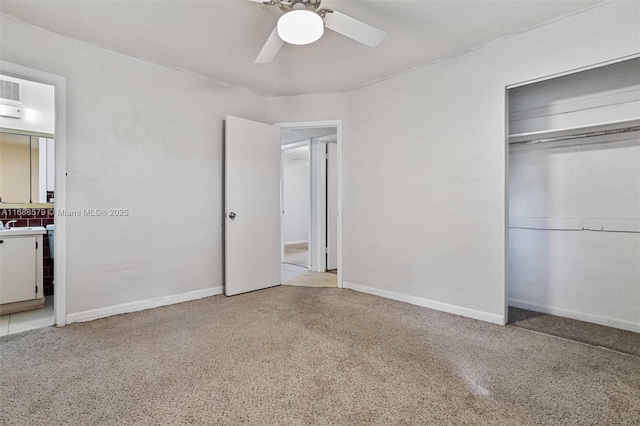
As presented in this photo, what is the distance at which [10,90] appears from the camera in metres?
3.18

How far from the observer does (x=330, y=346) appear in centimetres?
221

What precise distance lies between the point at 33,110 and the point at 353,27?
3.63 metres

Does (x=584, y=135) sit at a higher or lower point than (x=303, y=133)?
lower

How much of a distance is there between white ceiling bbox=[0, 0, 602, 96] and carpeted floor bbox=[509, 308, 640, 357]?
237 cm

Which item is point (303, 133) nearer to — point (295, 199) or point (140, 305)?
point (140, 305)


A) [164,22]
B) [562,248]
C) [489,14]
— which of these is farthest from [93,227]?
[562,248]

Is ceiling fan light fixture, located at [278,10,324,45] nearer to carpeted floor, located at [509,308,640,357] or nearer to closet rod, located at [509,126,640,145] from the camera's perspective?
closet rod, located at [509,126,640,145]

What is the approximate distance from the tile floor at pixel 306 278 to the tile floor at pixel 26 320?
239cm

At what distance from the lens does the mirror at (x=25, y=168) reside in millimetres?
3467

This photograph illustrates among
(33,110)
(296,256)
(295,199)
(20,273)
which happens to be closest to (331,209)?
(296,256)

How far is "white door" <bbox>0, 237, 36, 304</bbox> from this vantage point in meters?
2.91

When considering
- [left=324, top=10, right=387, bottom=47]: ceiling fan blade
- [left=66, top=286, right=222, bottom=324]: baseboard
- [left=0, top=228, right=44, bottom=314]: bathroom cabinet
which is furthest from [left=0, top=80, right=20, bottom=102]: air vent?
[left=324, top=10, right=387, bottom=47]: ceiling fan blade

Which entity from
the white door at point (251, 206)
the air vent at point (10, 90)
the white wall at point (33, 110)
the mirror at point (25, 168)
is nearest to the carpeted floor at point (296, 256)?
the white door at point (251, 206)

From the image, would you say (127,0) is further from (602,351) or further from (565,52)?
(602,351)
